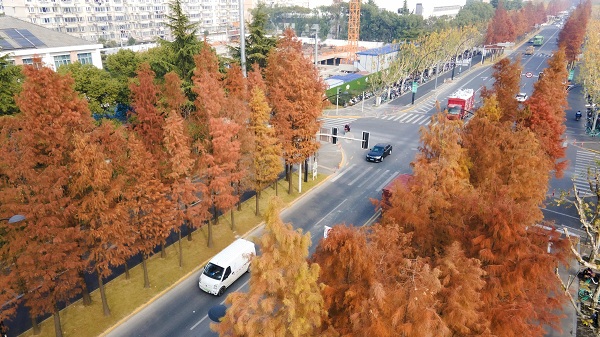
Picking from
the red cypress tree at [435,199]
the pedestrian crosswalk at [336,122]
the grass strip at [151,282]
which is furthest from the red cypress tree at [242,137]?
the pedestrian crosswalk at [336,122]

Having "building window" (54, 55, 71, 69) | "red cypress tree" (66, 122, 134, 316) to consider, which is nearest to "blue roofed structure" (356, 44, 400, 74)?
"building window" (54, 55, 71, 69)

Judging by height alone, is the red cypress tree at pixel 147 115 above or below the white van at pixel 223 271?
above

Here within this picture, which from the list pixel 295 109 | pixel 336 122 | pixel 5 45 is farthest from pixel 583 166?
pixel 5 45

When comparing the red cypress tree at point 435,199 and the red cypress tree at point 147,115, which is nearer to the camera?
the red cypress tree at point 435,199

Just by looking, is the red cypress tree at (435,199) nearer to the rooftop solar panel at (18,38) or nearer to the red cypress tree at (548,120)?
the red cypress tree at (548,120)

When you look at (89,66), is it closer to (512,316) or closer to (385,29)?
(512,316)

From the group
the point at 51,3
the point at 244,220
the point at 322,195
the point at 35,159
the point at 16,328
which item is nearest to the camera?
the point at 35,159

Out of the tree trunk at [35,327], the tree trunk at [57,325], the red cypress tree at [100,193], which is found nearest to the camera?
the red cypress tree at [100,193]

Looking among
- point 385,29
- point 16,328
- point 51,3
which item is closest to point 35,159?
point 16,328
